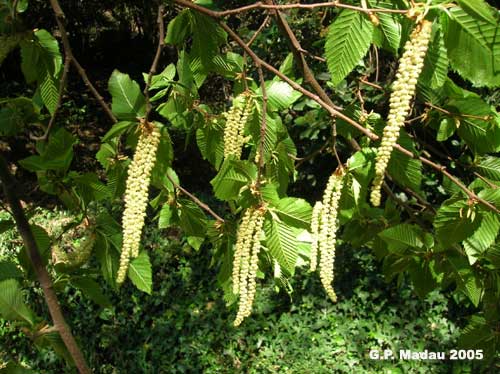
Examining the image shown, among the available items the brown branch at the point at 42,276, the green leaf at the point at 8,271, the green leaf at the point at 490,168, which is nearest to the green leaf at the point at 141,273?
the green leaf at the point at 8,271

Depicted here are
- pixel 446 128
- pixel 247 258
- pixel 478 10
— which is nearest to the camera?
pixel 478 10

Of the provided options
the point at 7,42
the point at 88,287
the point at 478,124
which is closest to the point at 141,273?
the point at 88,287

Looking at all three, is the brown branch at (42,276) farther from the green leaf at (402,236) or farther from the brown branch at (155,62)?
the green leaf at (402,236)

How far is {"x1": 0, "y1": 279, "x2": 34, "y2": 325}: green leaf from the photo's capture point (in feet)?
3.65

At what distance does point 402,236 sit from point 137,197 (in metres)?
0.84

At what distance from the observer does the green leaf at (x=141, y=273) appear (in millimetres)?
1449

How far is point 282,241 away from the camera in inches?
43.8

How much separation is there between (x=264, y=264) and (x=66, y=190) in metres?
0.61

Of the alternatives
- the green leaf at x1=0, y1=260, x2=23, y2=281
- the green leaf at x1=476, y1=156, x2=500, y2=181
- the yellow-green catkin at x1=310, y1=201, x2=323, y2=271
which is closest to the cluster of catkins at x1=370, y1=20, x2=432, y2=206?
the yellow-green catkin at x1=310, y1=201, x2=323, y2=271

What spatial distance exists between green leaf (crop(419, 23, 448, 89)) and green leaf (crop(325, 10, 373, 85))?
15cm

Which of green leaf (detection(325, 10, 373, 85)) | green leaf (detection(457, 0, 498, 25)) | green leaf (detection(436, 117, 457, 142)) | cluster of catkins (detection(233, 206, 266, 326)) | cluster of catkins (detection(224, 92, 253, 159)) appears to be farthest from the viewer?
green leaf (detection(436, 117, 457, 142))

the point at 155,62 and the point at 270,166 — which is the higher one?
the point at 155,62

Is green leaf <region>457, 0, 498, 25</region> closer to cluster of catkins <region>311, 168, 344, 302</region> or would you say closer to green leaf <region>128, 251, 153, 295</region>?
cluster of catkins <region>311, 168, 344, 302</region>

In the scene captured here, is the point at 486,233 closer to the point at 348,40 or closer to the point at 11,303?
the point at 348,40
